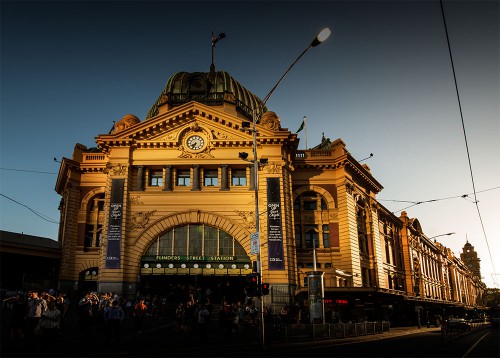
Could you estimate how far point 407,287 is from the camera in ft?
221

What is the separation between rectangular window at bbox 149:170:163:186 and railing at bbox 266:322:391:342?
1981cm

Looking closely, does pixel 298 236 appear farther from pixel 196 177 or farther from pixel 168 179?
pixel 168 179

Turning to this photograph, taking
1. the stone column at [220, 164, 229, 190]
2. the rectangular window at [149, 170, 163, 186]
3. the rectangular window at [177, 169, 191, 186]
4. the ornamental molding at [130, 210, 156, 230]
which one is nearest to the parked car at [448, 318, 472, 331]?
the stone column at [220, 164, 229, 190]

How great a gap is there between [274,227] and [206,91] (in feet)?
72.2

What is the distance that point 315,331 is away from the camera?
25.4 m

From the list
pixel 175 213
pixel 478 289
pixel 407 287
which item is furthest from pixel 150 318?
pixel 478 289

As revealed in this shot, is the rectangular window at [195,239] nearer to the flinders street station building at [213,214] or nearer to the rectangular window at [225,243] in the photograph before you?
the flinders street station building at [213,214]

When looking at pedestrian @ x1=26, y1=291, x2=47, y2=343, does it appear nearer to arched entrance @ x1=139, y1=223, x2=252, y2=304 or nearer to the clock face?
arched entrance @ x1=139, y1=223, x2=252, y2=304

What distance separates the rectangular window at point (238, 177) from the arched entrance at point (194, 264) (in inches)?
206

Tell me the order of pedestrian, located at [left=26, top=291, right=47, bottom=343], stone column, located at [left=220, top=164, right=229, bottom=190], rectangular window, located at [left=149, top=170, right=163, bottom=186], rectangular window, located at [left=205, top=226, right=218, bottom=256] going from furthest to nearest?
rectangular window, located at [left=149, top=170, right=163, bottom=186]
stone column, located at [left=220, top=164, right=229, bottom=190]
rectangular window, located at [left=205, top=226, right=218, bottom=256]
pedestrian, located at [left=26, top=291, right=47, bottom=343]

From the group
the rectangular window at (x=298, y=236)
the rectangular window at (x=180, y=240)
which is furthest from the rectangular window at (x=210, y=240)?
the rectangular window at (x=298, y=236)

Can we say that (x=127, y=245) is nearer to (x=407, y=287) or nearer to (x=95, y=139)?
Answer: (x=95, y=139)

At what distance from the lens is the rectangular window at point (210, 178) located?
142 feet

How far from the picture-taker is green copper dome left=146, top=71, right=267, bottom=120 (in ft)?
176
